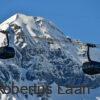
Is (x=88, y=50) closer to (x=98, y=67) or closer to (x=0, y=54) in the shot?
(x=98, y=67)

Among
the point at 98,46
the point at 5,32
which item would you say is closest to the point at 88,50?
the point at 98,46

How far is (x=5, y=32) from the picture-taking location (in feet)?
80.4

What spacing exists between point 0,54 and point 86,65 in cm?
337

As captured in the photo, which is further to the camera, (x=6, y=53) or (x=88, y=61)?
(x=88, y=61)

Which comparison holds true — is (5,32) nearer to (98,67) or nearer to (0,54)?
(0,54)

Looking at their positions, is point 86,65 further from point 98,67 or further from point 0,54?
point 0,54

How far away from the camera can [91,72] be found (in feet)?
86.0

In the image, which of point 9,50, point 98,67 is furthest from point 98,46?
point 9,50

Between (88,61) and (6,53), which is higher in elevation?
(6,53)

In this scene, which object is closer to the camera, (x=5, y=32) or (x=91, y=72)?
(x=5, y=32)

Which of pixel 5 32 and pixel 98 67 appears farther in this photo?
pixel 98 67

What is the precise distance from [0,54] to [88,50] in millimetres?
3107

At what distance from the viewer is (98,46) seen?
1032 inches

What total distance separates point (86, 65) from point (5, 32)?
3616 millimetres
